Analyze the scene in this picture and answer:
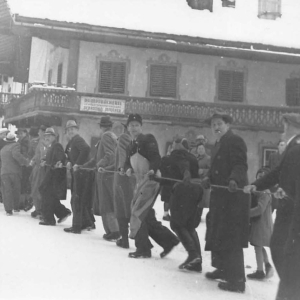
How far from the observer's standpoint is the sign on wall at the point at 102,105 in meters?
21.0

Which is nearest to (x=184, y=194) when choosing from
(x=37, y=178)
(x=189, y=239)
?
(x=189, y=239)

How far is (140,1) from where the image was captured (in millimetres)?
24172

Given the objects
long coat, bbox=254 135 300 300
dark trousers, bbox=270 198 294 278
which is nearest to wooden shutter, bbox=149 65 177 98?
long coat, bbox=254 135 300 300

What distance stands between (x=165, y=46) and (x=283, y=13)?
735 cm

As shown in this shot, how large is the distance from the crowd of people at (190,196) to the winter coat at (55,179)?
0.7 inches

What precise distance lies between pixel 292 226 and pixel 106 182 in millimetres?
4817

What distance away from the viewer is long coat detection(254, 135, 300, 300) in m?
4.06

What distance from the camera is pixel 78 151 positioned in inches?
368

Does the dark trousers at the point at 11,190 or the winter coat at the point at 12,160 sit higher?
the winter coat at the point at 12,160

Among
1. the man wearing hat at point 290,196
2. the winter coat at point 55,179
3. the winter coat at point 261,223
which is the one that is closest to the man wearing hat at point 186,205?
the winter coat at point 261,223

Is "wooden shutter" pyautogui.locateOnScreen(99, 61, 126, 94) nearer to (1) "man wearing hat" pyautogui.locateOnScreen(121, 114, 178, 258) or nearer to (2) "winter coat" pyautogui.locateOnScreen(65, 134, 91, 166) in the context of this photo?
(2) "winter coat" pyautogui.locateOnScreen(65, 134, 91, 166)

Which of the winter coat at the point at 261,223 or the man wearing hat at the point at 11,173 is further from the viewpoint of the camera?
the man wearing hat at the point at 11,173

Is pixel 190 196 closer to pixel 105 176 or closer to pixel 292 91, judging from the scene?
pixel 105 176

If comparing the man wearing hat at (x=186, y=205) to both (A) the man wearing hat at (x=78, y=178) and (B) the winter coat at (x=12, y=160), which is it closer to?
(A) the man wearing hat at (x=78, y=178)
